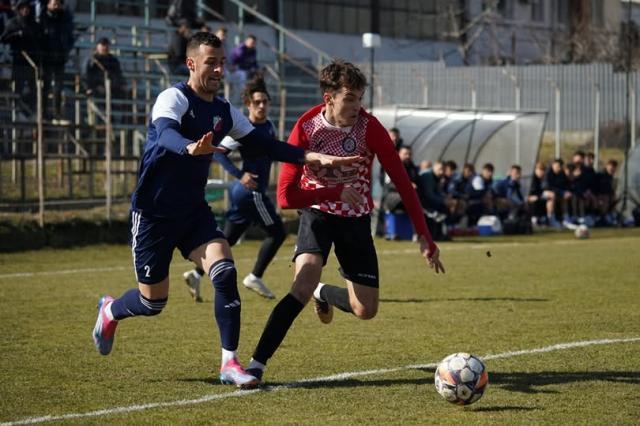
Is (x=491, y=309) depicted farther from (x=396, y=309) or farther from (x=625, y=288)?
(x=625, y=288)

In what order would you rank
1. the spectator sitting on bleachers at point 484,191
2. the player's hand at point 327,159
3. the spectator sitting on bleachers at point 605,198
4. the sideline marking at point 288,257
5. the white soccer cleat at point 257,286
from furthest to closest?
the spectator sitting on bleachers at point 605,198, the spectator sitting on bleachers at point 484,191, the sideline marking at point 288,257, the white soccer cleat at point 257,286, the player's hand at point 327,159

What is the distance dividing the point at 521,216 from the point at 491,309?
1396cm

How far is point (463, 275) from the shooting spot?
49.5 ft

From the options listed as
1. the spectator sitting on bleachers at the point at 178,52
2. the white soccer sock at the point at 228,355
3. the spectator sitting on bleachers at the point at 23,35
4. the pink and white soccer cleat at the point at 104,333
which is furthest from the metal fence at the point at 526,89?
the white soccer sock at the point at 228,355

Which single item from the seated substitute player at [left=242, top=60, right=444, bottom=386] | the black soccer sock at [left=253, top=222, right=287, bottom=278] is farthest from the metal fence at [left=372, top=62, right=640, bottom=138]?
the seated substitute player at [left=242, top=60, right=444, bottom=386]

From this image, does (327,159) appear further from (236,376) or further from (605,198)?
(605,198)

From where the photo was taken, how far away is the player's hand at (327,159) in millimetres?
7086

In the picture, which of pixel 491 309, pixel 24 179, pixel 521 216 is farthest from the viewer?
pixel 521 216

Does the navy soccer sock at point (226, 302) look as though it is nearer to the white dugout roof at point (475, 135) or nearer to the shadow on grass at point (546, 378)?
the shadow on grass at point (546, 378)

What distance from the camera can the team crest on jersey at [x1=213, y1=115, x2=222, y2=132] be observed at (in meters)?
7.81

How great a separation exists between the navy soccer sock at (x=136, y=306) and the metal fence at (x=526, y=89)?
22.8m

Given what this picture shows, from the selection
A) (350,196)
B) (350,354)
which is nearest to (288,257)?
(350,354)

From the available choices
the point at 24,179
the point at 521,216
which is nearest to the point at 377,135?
the point at 24,179

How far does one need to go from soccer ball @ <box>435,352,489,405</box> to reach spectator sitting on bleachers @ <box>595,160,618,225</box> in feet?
67.3
